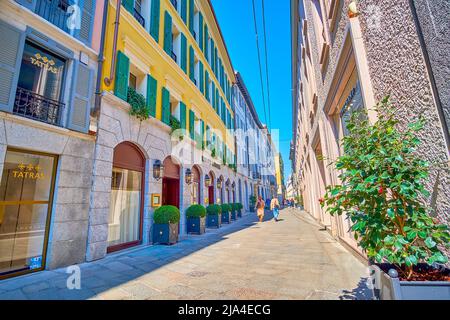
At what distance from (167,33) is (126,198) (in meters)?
7.32

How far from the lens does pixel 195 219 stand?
30.6 ft

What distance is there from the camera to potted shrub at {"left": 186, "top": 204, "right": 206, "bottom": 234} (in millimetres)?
9188

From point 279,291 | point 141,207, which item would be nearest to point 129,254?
point 141,207

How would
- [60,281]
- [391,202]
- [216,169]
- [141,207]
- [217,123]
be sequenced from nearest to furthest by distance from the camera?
[391,202], [60,281], [141,207], [216,169], [217,123]

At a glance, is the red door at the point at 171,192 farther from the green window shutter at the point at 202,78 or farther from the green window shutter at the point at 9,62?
the green window shutter at the point at 202,78

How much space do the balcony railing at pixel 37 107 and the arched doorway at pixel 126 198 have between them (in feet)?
5.85

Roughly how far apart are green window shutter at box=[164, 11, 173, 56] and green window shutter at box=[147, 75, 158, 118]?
208cm

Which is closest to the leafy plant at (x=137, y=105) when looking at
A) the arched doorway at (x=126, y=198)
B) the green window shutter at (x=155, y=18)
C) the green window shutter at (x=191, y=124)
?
the arched doorway at (x=126, y=198)

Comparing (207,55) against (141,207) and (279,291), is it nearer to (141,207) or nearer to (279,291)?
(141,207)

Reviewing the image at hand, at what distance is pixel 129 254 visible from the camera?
582 centimetres

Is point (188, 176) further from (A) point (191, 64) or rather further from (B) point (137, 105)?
(A) point (191, 64)

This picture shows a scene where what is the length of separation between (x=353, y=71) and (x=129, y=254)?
7.05m

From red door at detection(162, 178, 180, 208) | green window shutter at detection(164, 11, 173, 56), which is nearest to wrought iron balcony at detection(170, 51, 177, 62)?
green window shutter at detection(164, 11, 173, 56)

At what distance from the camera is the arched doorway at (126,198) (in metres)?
6.34
